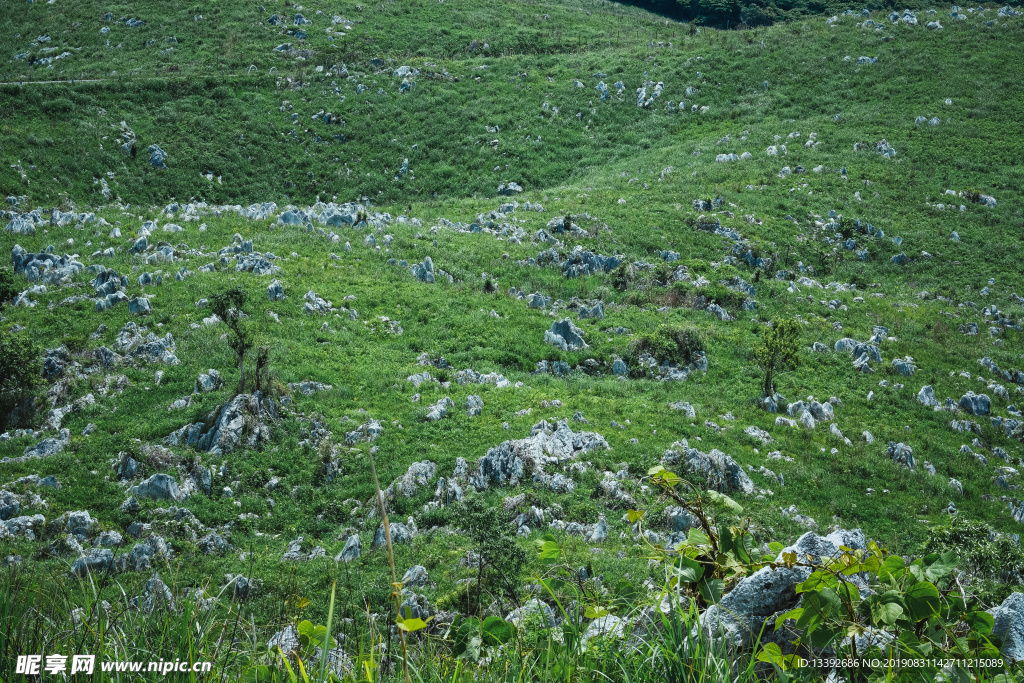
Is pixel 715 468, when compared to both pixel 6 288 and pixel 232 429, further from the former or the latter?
pixel 6 288

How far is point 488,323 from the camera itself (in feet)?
63.6

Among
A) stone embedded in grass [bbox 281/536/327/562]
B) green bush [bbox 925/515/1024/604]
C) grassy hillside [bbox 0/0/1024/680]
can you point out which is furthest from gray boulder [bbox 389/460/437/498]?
green bush [bbox 925/515/1024/604]

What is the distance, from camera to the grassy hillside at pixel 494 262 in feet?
37.4

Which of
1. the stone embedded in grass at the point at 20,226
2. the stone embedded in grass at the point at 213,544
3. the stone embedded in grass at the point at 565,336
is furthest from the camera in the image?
the stone embedded in grass at the point at 20,226

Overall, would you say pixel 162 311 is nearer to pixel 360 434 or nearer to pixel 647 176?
pixel 360 434

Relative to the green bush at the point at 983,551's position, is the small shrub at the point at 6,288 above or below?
above

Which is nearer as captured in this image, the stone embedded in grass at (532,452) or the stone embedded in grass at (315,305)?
the stone embedded in grass at (532,452)

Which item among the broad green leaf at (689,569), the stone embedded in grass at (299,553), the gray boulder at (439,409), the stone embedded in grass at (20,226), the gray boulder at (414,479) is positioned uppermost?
the broad green leaf at (689,569)

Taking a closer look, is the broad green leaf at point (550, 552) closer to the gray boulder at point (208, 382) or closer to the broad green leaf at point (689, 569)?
the broad green leaf at point (689, 569)

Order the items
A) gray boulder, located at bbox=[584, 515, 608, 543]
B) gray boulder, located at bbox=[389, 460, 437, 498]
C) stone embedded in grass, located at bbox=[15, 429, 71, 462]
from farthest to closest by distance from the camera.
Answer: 1. stone embedded in grass, located at bbox=[15, 429, 71, 462]
2. gray boulder, located at bbox=[389, 460, 437, 498]
3. gray boulder, located at bbox=[584, 515, 608, 543]

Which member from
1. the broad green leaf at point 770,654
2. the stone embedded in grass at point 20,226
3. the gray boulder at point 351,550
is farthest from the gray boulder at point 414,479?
the stone embedded in grass at point 20,226

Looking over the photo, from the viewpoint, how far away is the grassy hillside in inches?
449

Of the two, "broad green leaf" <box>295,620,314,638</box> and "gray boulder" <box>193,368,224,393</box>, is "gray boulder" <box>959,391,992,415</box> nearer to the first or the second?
"broad green leaf" <box>295,620,314,638</box>

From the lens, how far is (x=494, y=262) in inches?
952
